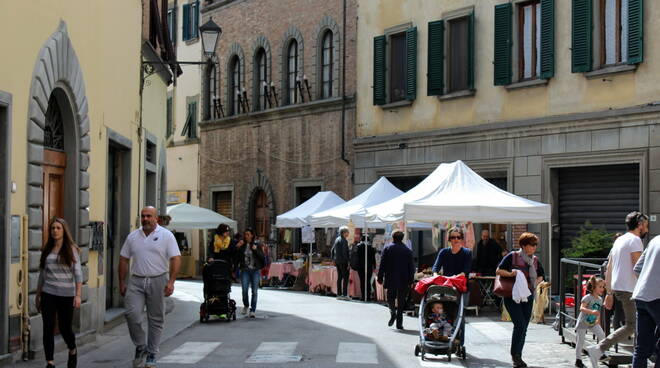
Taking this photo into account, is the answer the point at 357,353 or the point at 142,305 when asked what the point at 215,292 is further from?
the point at 142,305

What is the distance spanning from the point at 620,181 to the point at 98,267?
10.8 metres

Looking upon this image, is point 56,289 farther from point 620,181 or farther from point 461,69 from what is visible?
point 461,69

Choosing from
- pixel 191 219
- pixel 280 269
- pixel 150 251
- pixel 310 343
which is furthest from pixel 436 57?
pixel 150 251

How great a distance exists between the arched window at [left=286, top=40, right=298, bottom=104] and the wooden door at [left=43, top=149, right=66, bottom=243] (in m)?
18.9

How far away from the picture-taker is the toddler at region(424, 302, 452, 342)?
12898mm

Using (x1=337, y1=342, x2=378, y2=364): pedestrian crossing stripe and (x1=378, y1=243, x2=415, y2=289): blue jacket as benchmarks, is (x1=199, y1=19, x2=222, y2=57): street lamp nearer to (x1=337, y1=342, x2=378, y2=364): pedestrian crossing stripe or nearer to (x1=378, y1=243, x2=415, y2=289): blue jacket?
(x1=378, y1=243, x2=415, y2=289): blue jacket

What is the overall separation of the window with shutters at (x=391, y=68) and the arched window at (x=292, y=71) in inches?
201

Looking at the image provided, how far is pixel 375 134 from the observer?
1132 inches

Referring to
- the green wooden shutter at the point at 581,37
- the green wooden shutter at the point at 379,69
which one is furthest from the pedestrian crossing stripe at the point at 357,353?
the green wooden shutter at the point at 379,69

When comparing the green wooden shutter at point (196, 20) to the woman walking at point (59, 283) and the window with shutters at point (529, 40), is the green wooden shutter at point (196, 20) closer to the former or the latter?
the window with shutters at point (529, 40)

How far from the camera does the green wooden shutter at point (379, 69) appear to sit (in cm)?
2809

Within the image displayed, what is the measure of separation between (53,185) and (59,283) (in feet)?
11.1

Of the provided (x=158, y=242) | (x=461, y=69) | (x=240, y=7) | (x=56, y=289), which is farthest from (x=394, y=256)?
(x=240, y=7)

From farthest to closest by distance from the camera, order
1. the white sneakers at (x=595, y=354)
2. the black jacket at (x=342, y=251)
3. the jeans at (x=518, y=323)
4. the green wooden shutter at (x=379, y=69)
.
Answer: the green wooden shutter at (x=379, y=69), the black jacket at (x=342, y=251), the jeans at (x=518, y=323), the white sneakers at (x=595, y=354)
